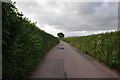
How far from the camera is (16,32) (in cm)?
353

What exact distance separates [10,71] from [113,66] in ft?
20.1

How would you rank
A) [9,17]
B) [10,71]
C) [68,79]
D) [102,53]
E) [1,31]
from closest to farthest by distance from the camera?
[1,31] → [9,17] → [10,71] → [68,79] → [102,53]

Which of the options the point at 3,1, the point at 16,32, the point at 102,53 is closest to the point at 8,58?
the point at 16,32

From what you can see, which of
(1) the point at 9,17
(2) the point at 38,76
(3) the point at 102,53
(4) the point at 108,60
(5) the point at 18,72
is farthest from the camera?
(3) the point at 102,53

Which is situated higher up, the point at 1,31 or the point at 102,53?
the point at 1,31

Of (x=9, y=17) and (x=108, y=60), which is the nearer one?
(x=9, y=17)

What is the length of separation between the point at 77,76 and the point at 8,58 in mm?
3305

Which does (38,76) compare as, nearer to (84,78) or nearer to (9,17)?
(84,78)

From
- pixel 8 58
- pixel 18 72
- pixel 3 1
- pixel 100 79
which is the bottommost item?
pixel 100 79

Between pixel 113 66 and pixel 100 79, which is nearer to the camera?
pixel 100 79

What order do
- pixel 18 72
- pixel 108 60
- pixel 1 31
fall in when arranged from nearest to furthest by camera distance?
pixel 1 31 < pixel 18 72 < pixel 108 60

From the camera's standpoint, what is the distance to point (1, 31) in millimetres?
2830

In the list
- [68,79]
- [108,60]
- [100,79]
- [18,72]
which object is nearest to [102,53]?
[108,60]

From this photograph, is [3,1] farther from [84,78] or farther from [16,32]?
[84,78]
